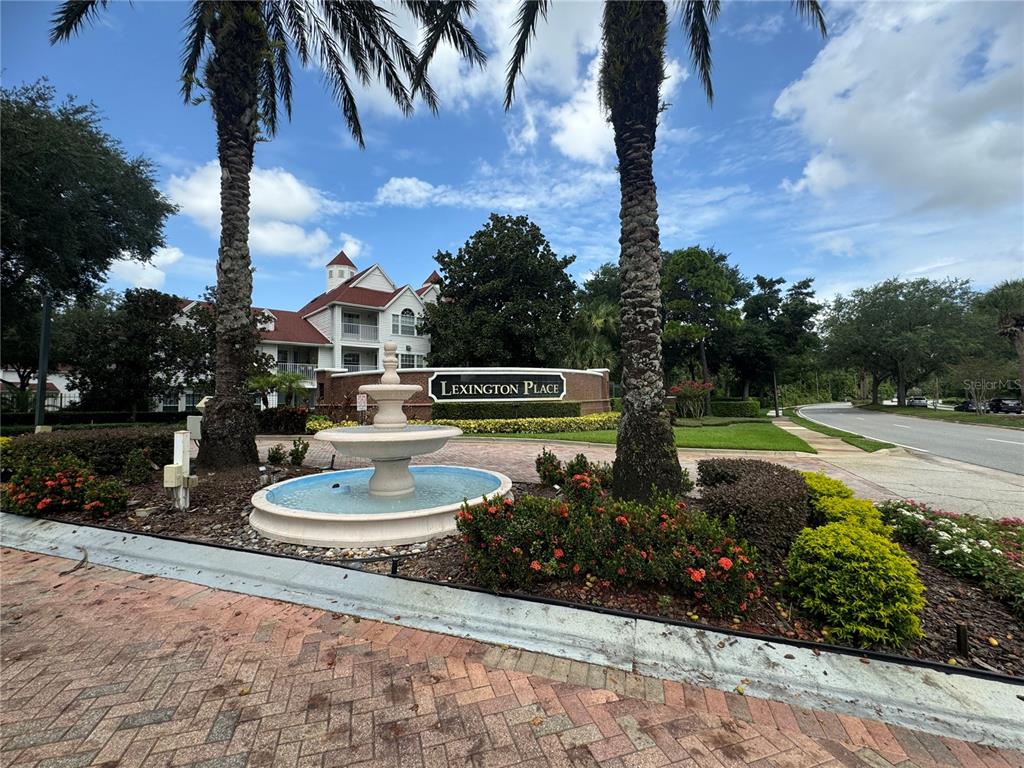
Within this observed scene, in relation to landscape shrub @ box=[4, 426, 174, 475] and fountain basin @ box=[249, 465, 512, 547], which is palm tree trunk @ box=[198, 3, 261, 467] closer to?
landscape shrub @ box=[4, 426, 174, 475]

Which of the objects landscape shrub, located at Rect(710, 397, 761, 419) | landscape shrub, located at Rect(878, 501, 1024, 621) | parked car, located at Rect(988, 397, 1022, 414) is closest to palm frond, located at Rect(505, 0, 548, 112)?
landscape shrub, located at Rect(878, 501, 1024, 621)

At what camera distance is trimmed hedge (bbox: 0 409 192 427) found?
19422mm

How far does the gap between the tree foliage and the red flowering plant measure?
24.5 feet

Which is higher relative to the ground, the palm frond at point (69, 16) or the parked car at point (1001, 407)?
the palm frond at point (69, 16)

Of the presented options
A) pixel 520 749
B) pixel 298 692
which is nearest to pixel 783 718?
pixel 520 749

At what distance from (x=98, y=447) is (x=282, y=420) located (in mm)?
10604

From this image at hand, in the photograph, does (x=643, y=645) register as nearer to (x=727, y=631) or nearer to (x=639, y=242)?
(x=727, y=631)

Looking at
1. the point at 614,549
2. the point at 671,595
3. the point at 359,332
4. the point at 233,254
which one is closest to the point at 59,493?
the point at 233,254

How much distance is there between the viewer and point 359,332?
32.2 metres

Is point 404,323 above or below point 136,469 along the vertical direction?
above

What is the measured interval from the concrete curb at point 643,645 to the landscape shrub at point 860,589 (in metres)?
0.22

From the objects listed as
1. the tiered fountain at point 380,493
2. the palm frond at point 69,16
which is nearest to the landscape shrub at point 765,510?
the tiered fountain at point 380,493

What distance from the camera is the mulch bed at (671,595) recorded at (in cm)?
283

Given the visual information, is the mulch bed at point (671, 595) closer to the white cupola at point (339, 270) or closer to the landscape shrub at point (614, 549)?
the landscape shrub at point (614, 549)
